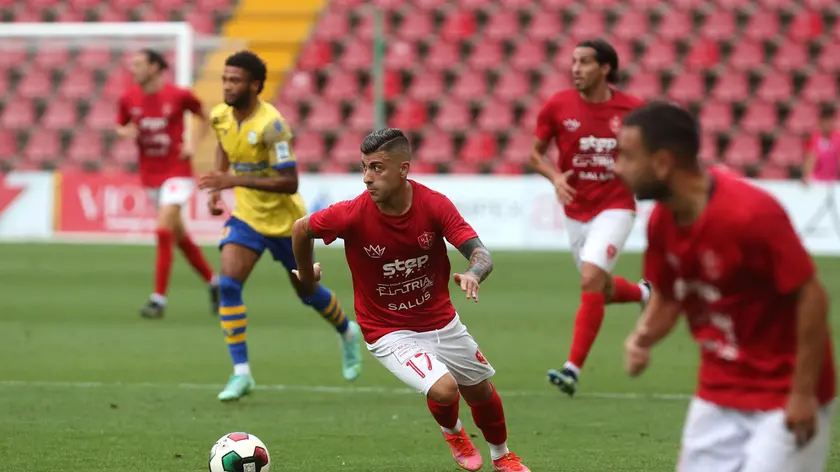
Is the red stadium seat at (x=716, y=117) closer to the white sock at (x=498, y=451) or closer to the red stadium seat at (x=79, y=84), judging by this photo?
the red stadium seat at (x=79, y=84)

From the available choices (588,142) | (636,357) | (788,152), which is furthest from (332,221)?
(788,152)

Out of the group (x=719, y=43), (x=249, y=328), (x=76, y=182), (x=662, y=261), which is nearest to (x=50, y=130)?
(x=76, y=182)

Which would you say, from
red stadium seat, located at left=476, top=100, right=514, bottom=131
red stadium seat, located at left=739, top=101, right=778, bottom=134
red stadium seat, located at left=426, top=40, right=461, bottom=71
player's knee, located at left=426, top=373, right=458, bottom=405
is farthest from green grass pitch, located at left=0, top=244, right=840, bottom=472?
red stadium seat, located at left=426, top=40, right=461, bottom=71

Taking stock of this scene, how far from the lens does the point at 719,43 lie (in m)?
23.2

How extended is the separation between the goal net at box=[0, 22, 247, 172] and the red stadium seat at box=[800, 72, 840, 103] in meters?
10.0

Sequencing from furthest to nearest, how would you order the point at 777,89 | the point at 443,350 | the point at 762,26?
the point at 762,26
the point at 777,89
the point at 443,350

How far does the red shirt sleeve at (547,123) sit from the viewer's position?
8539 mm

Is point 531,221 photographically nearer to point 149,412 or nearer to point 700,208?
point 149,412

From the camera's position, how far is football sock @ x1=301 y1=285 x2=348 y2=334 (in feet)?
28.4

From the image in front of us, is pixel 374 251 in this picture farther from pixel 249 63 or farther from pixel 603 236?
pixel 249 63

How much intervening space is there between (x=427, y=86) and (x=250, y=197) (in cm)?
1520

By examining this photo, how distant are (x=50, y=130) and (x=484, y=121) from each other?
8322 millimetres

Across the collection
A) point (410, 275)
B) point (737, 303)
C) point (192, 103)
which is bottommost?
point (192, 103)

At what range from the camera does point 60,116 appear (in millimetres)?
24578
